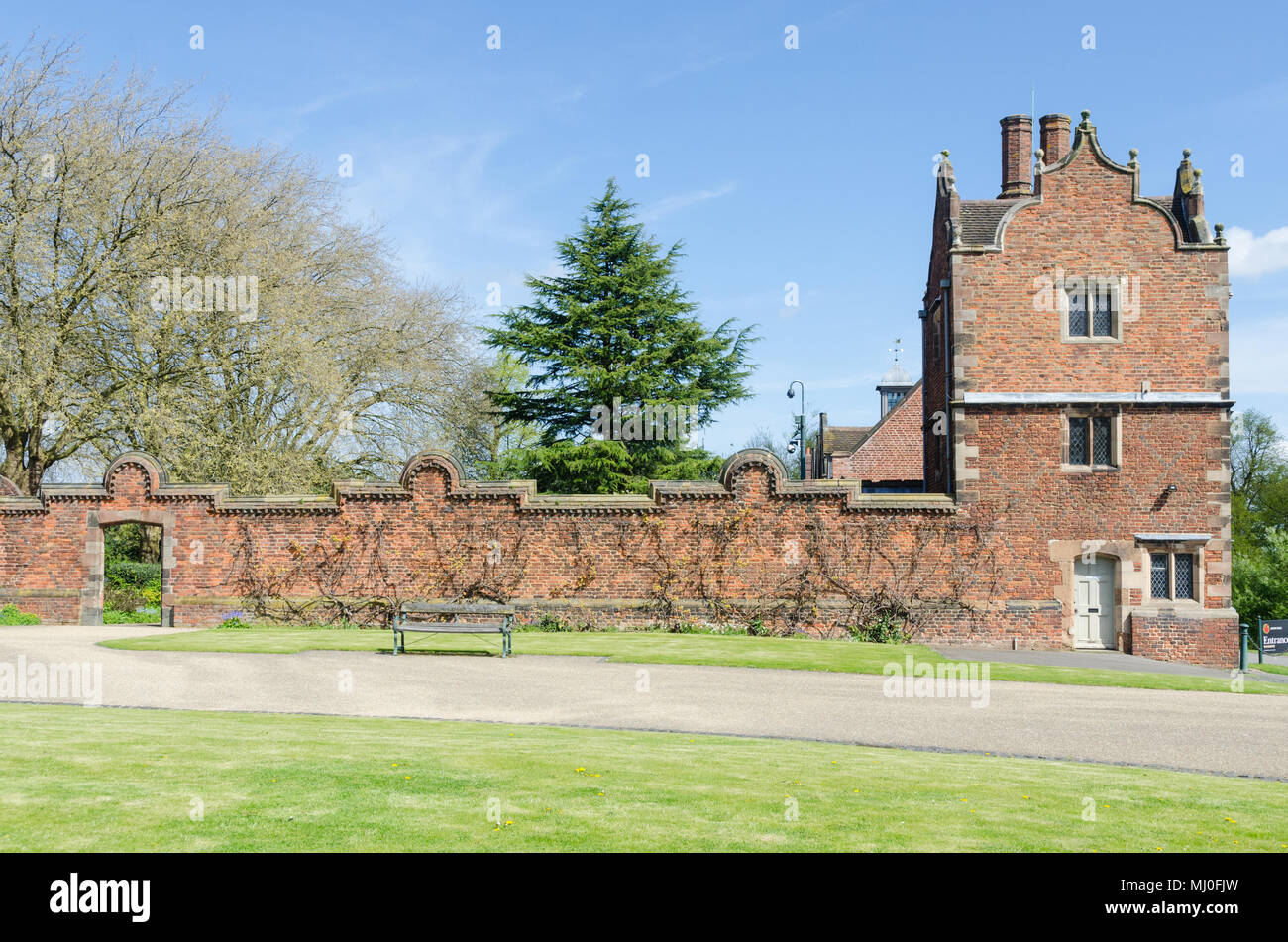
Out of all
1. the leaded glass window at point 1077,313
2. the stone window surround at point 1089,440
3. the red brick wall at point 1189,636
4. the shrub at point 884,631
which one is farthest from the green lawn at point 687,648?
the leaded glass window at point 1077,313

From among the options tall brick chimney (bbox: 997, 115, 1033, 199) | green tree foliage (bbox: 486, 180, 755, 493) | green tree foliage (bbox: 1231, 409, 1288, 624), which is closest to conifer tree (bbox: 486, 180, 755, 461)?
green tree foliage (bbox: 486, 180, 755, 493)

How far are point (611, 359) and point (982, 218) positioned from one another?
1369 cm

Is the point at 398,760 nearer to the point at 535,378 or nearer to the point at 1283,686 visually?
the point at 1283,686

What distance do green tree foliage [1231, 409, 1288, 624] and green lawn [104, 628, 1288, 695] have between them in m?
22.4

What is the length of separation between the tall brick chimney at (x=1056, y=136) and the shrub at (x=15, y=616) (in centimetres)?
2847

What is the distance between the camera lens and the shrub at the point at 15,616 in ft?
80.0

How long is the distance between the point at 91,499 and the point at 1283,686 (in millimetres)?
25096

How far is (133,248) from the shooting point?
28719 mm

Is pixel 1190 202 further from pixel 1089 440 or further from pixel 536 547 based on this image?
pixel 536 547

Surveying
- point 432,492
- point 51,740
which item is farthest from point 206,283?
point 51,740

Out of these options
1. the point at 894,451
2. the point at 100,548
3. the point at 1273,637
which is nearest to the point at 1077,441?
the point at 1273,637

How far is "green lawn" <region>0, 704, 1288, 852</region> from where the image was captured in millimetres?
6066

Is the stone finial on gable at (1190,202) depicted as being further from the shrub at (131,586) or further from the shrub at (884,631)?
the shrub at (131,586)

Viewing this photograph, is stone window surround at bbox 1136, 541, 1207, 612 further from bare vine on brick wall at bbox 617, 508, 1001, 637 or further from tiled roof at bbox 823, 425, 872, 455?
tiled roof at bbox 823, 425, 872, 455
